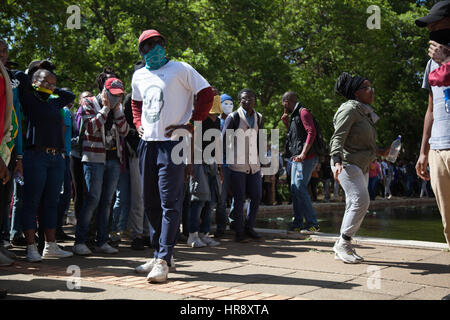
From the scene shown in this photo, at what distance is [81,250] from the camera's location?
251 inches

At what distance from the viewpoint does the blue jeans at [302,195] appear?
28.9ft

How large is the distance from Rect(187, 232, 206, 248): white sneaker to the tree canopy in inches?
377

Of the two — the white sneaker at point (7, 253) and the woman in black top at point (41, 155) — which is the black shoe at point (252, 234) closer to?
the woman in black top at point (41, 155)

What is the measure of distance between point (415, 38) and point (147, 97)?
82.9 ft

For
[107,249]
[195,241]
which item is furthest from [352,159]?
[107,249]

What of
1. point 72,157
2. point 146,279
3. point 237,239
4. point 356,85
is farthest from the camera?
point 237,239

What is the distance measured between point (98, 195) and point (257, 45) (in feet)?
52.6

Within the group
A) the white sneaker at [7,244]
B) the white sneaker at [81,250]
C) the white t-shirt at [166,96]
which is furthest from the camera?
the white sneaker at [7,244]

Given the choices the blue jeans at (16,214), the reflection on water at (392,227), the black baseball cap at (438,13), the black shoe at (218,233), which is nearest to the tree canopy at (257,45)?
the reflection on water at (392,227)

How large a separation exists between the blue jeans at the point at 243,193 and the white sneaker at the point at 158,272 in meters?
3.01

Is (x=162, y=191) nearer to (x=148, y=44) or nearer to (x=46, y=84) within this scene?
(x=148, y=44)

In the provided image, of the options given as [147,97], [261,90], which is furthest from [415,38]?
[147,97]

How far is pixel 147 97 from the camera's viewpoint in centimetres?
520
